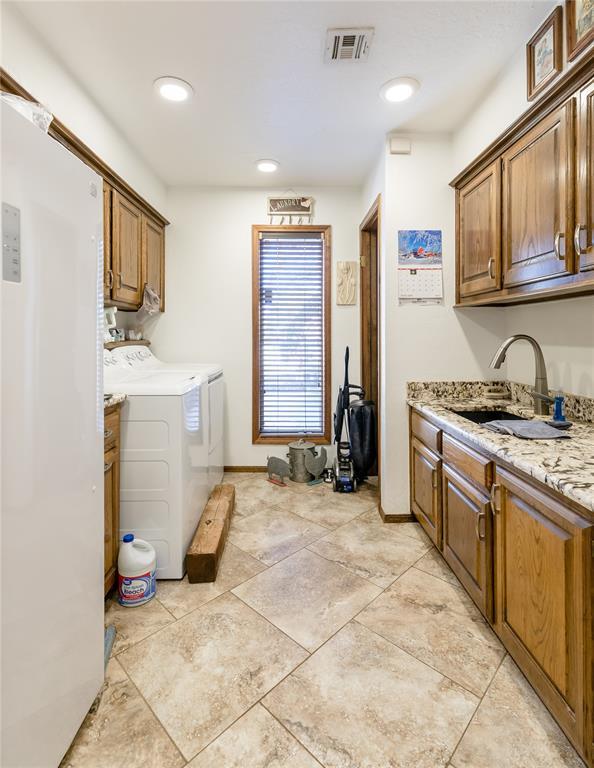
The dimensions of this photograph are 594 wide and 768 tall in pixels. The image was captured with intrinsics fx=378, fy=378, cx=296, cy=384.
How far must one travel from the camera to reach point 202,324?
347 centimetres

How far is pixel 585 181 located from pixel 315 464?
2570 millimetres

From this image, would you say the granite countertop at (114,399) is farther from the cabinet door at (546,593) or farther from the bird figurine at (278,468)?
the bird figurine at (278,468)

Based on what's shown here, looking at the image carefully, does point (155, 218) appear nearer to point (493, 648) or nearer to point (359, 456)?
point (359, 456)

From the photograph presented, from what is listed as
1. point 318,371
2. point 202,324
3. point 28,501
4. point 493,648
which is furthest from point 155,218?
point 493,648

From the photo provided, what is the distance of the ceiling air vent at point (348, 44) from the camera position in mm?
1657

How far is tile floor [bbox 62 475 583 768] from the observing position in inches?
43.9

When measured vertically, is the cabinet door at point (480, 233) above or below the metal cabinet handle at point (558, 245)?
above

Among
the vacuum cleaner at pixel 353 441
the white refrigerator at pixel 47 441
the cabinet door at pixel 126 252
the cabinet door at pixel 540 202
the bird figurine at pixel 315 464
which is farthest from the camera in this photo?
the bird figurine at pixel 315 464

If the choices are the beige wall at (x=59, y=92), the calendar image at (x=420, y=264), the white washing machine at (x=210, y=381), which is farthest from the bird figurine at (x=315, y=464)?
the beige wall at (x=59, y=92)

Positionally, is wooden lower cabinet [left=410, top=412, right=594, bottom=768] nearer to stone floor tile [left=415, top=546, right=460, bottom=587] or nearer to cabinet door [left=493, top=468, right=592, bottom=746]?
cabinet door [left=493, top=468, right=592, bottom=746]

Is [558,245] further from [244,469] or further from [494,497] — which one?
[244,469]

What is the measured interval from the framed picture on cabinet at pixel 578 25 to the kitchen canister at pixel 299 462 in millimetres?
2799

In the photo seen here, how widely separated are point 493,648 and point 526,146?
2163 mm

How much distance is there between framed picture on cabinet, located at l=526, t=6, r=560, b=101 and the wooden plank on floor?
2.63 meters
